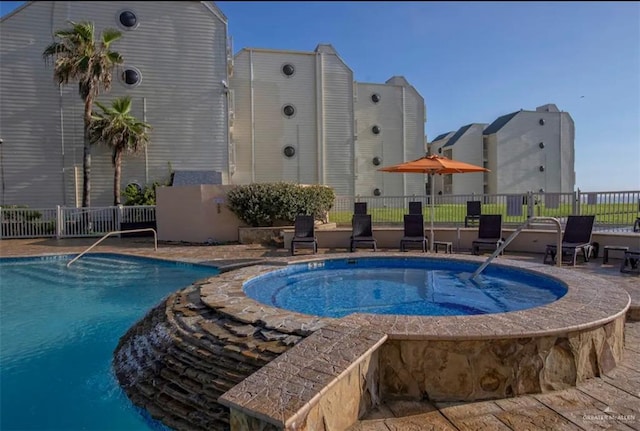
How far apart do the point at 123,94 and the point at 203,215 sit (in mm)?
10652

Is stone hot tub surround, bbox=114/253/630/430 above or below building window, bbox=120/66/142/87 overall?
below

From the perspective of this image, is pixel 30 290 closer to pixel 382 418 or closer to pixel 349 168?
pixel 382 418

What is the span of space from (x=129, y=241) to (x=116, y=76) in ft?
32.4

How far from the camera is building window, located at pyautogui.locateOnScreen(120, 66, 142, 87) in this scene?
2042cm

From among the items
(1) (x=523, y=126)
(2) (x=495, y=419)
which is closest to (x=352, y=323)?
(2) (x=495, y=419)

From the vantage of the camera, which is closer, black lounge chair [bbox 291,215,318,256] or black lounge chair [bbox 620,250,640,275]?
black lounge chair [bbox 620,250,640,275]

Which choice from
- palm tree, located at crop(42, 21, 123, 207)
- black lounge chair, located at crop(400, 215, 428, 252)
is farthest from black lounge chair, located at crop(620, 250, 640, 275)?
palm tree, located at crop(42, 21, 123, 207)

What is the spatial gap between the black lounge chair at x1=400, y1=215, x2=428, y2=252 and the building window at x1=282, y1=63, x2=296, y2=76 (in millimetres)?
17063

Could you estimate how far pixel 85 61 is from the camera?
17.6 meters

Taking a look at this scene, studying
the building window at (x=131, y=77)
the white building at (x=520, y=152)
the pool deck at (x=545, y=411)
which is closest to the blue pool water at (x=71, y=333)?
Result: the pool deck at (x=545, y=411)

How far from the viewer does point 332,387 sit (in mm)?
2848

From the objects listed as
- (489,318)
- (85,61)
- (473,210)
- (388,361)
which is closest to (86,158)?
(85,61)

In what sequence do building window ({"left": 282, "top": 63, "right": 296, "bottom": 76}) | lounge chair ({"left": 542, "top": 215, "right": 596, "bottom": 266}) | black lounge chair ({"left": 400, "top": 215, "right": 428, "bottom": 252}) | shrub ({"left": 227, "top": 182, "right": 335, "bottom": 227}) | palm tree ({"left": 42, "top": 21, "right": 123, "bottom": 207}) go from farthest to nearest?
1. building window ({"left": 282, "top": 63, "right": 296, "bottom": 76})
2. palm tree ({"left": 42, "top": 21, "right": 123, "bottom": 207})
3. shrub ({"left": 227, "top": 182, "right": 335, "bottom": 227})
4. black lounge chair ({"left": 400, "top": 215, "right": 428, "bottom": 252})
5. lounge chair ({"left": 542, "top": 215, "right": 596, "bottom": 266})

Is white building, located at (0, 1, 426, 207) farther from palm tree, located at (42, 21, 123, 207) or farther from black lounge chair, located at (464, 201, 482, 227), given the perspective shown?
black lounge chair, located at (464, 201, 482, 227)
